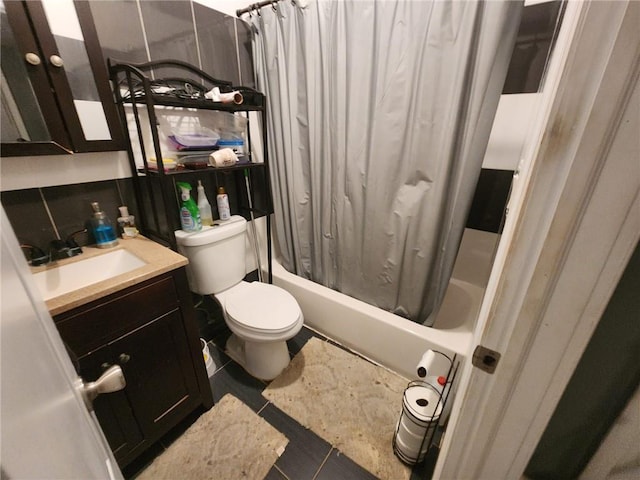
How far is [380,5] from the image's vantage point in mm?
1144

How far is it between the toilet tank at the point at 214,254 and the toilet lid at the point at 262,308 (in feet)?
→ 0.36

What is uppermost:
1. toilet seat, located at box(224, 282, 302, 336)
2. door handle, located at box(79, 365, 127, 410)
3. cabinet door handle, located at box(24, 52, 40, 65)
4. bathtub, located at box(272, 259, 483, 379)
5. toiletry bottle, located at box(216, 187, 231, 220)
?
cabinet door handle, located at box(24, 52, 40, 65)

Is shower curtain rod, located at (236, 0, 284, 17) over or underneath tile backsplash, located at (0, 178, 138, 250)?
over

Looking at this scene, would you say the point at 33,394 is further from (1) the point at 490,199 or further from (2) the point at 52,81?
(1) the point at 490,199

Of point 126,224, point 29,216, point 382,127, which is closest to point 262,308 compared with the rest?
point 126,224

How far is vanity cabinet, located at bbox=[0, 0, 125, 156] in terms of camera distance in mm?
866

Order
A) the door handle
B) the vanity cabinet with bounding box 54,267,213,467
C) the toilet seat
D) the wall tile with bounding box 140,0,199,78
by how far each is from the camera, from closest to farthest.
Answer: the door handle → the vanity cabinet with bounding box 54,267,213,467 → the wall tile with bounding box 140,0,199,78 → the toilet seat

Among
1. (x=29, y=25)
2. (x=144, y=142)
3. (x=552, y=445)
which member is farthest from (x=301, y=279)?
(x=29, y=25)

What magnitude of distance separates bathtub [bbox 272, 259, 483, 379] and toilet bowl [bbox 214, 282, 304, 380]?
0.30 metres

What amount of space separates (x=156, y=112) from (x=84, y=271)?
0.76 meters

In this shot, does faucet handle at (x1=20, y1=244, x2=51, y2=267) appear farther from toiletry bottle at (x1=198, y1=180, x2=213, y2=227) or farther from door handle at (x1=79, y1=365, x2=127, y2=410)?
door handle at (x1=79, y1=365, x2=127, y2=410)

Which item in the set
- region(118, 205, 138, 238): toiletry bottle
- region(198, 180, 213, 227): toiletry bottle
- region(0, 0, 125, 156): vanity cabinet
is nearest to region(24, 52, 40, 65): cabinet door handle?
region(0, 0, 125, 156): vanity cabinet

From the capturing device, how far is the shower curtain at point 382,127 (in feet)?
3.50

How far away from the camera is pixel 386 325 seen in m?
1.44
